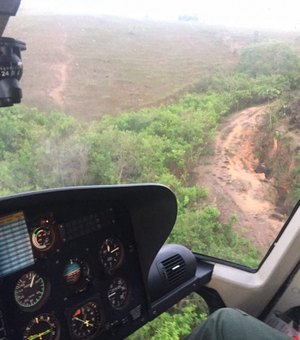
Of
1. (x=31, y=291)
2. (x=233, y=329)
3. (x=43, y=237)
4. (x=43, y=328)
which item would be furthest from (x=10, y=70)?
(x=233, y=329)

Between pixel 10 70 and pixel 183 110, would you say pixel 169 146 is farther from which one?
pixel 10 70

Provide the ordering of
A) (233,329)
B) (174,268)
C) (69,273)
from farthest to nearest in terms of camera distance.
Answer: (174,268)
(69,273)
(233,329)

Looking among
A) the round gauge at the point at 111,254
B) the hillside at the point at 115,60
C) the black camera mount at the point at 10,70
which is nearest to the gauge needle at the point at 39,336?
the round gauge at the point at 111,254

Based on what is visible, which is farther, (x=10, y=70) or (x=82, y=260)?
(x=82, y=260)

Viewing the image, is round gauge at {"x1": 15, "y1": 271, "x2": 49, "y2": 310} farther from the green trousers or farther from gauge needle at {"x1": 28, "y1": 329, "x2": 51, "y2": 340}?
the green trousers

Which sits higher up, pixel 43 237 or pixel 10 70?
pixel 10 70

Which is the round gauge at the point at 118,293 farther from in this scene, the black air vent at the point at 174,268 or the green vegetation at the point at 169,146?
the green vegetation at the point at 169,146
